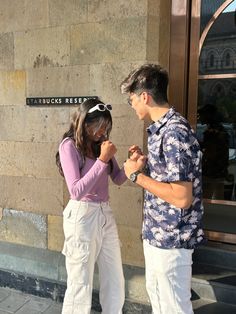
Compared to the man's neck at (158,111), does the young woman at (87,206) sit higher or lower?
lower

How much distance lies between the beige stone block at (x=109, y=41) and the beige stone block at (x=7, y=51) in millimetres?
709

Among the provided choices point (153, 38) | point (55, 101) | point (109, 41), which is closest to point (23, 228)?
point (55, 101)

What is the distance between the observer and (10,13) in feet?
12.3

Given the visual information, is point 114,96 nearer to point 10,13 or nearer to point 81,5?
point 81,5

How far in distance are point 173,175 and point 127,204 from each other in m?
1.48

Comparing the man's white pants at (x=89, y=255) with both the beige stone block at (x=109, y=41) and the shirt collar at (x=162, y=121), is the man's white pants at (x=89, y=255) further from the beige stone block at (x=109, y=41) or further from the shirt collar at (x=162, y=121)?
the beige stone block at (x=109, y=41)

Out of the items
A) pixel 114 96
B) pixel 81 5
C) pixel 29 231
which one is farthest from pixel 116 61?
pixel 29 231

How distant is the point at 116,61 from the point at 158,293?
6.38ft

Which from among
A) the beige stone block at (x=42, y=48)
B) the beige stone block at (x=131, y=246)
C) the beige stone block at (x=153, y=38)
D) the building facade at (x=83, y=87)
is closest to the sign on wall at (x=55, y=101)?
the building facade at (x=83, y=87)

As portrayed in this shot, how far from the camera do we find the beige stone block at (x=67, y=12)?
3.39 m

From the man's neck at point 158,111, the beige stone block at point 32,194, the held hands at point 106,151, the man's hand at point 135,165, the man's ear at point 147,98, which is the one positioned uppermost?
the man's ear at point 147,98

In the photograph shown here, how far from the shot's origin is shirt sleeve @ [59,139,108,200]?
8.02 ft

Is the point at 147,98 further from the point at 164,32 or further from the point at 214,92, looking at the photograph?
the point at 214,92

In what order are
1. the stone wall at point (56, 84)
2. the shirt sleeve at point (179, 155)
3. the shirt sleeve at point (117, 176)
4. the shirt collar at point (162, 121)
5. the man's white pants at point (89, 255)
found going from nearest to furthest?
the shirt sleeve at point (179, 155)
the shirt collar at point (162, 121)
the man's white pants at point (89, 255)
the shirt sleeve at point (117, 176)
the stone wall at point (56, 84)
